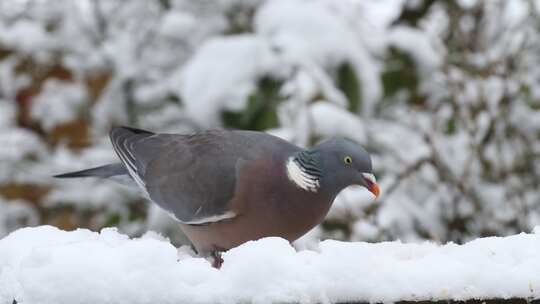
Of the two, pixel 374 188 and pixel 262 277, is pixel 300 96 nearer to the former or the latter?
pixel 374 188

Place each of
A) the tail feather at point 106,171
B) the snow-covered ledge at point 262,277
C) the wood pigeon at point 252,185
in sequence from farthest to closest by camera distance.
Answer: the tail feather at point 106,171
the wood pigeon at point 252,185
the snow-covered ledge at point 262,277

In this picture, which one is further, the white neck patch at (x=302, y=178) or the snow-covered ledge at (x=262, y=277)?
the white neck patch at (x=302, y=178)

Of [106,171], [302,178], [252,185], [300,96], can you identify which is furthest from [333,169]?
[300,96]

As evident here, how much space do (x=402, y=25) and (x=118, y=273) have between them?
12.9ft

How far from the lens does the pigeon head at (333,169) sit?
256 cm

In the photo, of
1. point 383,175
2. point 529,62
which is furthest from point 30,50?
→ point 529,62

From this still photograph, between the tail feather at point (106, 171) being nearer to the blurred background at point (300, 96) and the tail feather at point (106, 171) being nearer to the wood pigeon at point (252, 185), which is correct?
the wood pigeon at point (252, 185)

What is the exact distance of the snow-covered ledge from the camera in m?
1.43

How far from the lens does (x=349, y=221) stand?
3717 millimetres

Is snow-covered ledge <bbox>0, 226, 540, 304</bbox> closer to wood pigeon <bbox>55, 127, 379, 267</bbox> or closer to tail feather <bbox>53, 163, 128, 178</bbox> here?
wood pigeon <bbox>55, 127, 379, 267</bbox>

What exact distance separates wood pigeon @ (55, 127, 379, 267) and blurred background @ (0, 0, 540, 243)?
3.03 ft

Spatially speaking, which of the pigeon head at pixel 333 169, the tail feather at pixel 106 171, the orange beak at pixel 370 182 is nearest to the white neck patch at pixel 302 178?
the pigeon head at pixel 333 169

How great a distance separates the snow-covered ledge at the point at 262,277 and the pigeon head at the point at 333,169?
1.02 meters

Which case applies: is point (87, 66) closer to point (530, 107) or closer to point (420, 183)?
point (420, 183)
